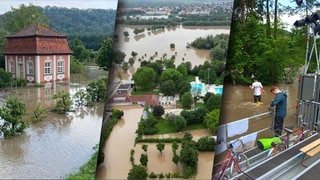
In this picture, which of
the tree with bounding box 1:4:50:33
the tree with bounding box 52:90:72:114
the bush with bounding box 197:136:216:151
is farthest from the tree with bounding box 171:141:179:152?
the tree with bounding box 1:4:50:33

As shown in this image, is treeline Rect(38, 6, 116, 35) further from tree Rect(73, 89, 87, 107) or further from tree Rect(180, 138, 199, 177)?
tree Rect(180, 138, 199, 177)

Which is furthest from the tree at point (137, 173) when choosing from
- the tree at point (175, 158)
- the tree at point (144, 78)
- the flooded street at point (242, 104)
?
the flooded street at point (242, 104)

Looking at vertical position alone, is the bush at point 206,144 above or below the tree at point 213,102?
below

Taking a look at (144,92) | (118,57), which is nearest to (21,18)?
(118,57)

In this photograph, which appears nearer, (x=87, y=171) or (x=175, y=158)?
(x=87, y=171)

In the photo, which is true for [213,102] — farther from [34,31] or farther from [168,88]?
A: [34,31]

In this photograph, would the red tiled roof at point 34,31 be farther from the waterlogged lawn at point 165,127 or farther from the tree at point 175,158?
the tree at point 175,158

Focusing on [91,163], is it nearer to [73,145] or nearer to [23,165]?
[73,145]
